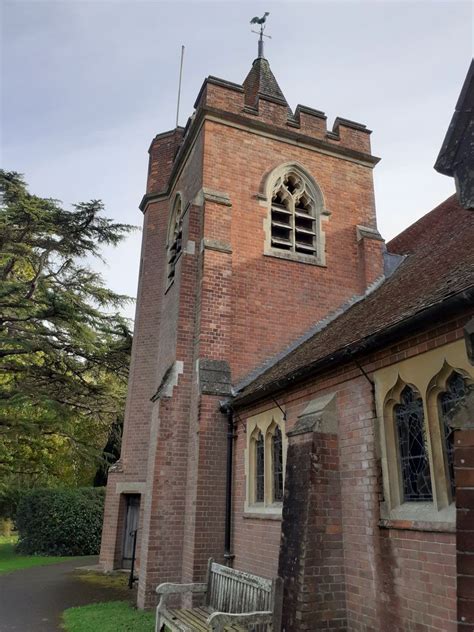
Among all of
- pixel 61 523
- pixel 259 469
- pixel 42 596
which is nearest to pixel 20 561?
pixel 61 523

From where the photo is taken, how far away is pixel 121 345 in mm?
18375

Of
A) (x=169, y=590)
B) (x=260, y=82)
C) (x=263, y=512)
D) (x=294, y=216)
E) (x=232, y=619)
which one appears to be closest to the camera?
(x=232, y=619)

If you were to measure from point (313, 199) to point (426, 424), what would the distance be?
915 cm

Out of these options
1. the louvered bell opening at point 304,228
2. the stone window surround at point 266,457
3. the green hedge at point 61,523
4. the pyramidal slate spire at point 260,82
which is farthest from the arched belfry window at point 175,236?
the green hedge at point 61,523

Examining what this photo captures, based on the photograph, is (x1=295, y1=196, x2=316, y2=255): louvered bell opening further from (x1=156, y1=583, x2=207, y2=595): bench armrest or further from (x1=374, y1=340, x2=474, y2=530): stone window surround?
(x1=156, y1=583, x2=207, y2=595): bench armrest

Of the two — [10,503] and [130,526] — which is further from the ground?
[10,503]

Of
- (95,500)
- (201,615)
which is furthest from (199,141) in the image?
(95,500)

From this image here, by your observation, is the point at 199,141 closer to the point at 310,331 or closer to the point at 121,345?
the point at 310,331

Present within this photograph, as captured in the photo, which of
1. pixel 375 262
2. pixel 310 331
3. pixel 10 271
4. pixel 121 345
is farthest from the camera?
pixel 10 271

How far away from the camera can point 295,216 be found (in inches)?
512

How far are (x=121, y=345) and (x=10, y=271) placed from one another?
574 centimetres

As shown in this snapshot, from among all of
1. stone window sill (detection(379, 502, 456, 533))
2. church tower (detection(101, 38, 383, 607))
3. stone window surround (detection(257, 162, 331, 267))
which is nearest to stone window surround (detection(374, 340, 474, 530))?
stone window sill (detection(379, 502, 456, 533))

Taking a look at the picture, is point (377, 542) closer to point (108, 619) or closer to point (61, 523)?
point (108, 619)

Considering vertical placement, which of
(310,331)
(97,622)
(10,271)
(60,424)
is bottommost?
(97,622)
